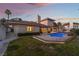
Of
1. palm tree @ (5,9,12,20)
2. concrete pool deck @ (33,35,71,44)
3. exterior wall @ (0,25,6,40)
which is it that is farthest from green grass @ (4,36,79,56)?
palm tree @ (5,9,12,20)

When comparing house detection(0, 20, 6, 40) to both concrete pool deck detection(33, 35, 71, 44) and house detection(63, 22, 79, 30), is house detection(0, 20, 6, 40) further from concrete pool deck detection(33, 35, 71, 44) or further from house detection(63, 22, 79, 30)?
house detection(63, 22, 79, 30)

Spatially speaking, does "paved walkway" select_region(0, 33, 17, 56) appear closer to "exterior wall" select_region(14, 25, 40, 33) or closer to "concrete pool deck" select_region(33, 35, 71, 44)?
"exterior wall" select_region(14, 25, 40, 33)

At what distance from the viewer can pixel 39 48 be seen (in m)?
4.14

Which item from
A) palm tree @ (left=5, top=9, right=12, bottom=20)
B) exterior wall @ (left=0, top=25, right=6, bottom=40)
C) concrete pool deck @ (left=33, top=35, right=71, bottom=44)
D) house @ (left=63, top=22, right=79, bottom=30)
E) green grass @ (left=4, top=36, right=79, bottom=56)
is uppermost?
palm tree @ (left=5, top=9, right=12, bottom=20)

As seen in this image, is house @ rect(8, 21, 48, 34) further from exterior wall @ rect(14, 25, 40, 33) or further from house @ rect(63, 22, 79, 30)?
house @ rect(63, 22, 79, 30)

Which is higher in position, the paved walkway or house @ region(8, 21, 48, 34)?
house @ region(8, 21, 48, 34)

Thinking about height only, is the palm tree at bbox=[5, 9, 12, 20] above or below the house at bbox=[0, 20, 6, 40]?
above

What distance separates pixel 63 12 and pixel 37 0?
40cm

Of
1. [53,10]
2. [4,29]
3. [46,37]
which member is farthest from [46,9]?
[4,29]

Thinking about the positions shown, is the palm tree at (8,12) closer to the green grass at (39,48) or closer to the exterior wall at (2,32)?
the exterior wall at (2,32)

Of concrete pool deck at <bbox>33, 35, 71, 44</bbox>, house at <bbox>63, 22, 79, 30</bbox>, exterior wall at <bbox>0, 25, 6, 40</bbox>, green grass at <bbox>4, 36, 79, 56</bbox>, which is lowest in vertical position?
green grass at <bbox>4, 36, 79, 56</bbox>

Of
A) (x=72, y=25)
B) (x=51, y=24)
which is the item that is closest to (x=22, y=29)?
(x=51, y=24)

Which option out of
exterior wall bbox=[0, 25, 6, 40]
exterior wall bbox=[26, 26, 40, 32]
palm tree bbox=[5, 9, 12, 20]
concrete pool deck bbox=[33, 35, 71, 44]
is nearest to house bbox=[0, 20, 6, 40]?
exterior wall bbox=[0, 25, 6, 40]

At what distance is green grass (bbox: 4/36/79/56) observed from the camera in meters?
4.12
